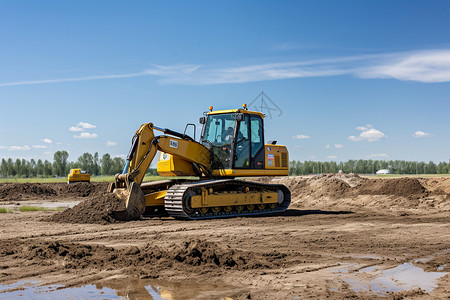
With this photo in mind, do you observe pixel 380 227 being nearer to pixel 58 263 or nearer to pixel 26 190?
pixel 58 263

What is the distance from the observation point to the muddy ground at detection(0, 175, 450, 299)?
23.3ft

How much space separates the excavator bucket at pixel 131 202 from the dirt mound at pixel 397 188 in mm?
14485

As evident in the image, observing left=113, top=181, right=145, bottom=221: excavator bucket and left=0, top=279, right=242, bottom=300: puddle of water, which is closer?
left=0, top=279, right=242, bottom=300: puddle of water

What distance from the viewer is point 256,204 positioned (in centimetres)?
1861

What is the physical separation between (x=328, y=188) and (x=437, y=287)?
21.1 metres

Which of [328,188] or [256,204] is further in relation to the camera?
[328,188]

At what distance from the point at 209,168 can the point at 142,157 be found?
283 centimetres

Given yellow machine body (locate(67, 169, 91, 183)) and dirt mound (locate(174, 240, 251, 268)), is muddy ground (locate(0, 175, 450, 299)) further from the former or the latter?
yellow machine body (locate(67, 169, 91, 183))

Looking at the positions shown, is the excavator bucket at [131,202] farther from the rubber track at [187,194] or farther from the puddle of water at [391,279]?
the puddle of water at [391,279]

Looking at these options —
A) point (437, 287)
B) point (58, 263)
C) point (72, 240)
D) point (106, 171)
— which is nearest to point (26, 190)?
point (72, 240)

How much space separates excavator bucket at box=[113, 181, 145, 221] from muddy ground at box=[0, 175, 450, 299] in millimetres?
273

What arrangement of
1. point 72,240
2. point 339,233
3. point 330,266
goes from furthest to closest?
1. point 339,233
2. point 72,240
3. point 330,266

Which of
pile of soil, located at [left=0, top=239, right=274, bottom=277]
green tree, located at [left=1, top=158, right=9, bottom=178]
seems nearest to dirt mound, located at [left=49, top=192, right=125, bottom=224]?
pile of soil, located at [left=0, top=239, right=274, bottom=277]

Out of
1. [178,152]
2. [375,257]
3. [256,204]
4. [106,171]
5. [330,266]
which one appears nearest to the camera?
[330,266]
